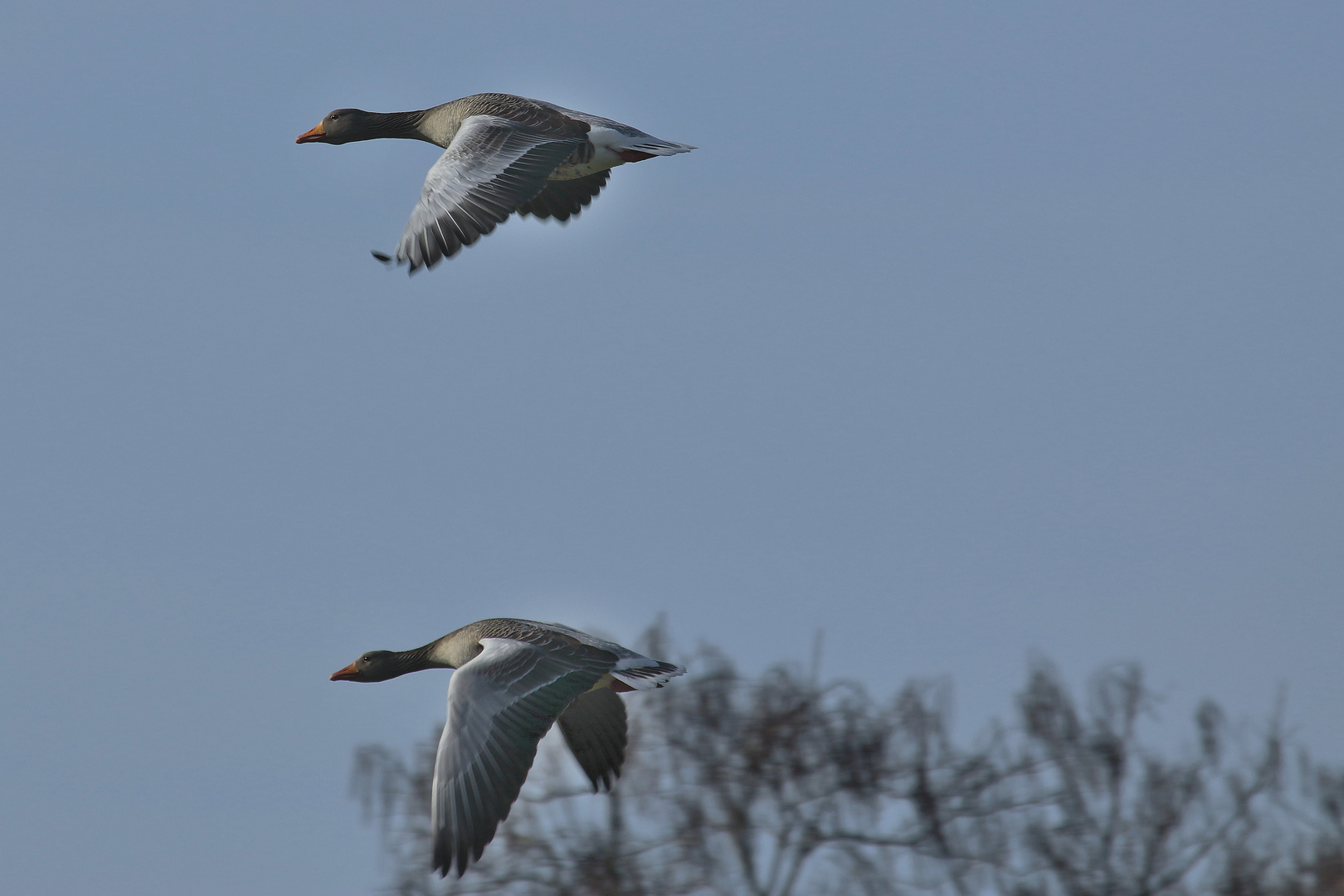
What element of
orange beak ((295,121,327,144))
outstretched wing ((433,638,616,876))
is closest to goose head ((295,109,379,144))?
orange beak ((295,121,327,144))

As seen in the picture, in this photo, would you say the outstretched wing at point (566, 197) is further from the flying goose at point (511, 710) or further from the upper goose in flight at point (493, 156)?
the flying goose at point (511, 710)

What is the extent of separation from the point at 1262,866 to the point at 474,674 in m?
9.92

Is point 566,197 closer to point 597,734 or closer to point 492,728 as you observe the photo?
point 597,734

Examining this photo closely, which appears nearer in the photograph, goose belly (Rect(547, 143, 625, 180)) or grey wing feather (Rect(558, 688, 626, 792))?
grey wing feather (Rect(558, 688, 626, 792))

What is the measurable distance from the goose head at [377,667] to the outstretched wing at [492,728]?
277 centimetres

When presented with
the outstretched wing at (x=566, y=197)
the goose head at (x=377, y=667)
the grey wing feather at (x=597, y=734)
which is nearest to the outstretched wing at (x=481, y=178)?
the outstretched wing at (x=566, y=197)

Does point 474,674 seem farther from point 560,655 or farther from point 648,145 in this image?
point 648,145

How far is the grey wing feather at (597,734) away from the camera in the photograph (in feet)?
42.7

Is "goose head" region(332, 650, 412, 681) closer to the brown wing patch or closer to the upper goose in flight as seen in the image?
the upper goose in flight

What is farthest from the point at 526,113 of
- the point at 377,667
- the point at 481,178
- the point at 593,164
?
the point at 377,667

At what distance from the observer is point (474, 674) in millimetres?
11367

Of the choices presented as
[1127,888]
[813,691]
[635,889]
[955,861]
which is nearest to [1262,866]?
[1127,888]

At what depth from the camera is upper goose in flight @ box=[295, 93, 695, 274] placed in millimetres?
11867

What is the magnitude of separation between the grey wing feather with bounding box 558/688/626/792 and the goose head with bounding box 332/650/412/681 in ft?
7.18
